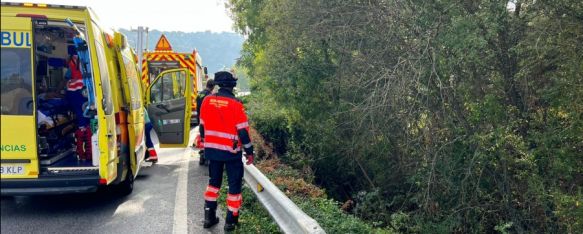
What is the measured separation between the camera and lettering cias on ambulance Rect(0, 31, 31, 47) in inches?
85.9

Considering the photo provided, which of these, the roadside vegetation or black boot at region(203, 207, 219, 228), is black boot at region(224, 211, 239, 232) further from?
the roadside vegetation

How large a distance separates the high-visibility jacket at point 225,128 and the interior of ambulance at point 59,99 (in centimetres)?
126

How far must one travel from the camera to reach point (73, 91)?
5438 mm

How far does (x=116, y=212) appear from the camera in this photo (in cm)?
553

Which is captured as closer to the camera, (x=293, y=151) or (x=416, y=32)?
(x=416, y=32)

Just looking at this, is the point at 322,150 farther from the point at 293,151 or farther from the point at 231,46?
the point at 231,46

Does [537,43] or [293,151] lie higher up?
[537,43]

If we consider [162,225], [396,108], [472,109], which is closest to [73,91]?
[162,225]

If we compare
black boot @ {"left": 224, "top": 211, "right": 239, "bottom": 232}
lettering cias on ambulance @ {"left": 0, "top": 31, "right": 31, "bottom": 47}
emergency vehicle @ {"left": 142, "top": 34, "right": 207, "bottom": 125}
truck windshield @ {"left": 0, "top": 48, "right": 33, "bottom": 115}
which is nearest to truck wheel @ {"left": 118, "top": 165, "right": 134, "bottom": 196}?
black boot @ {"left": 224, "top": 211, "right": 239, "bottom": 232}

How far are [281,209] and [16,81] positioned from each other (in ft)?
8.20

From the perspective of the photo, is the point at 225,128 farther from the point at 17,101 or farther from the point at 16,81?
the point at 16,81

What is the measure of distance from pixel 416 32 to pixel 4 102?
611 centimetres

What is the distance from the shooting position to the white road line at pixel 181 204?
500 cm

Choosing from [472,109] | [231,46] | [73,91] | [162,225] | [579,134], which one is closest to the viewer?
[162,225]
